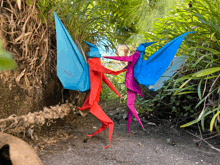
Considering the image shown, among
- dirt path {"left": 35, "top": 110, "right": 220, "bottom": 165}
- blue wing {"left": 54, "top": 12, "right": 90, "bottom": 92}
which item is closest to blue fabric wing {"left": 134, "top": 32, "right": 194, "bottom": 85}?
blue wing {"left": 54, "top": 12, "right": 90, "bottom": 92}

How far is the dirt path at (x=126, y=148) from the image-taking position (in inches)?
→ 39.1

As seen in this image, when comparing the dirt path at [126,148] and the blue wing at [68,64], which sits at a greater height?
the blue wing at [68,64]

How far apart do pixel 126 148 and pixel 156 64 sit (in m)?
0.51

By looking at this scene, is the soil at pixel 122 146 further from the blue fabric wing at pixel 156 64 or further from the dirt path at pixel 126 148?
the blue fabric wing at pixel 156 64

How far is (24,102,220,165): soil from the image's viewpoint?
1.00m

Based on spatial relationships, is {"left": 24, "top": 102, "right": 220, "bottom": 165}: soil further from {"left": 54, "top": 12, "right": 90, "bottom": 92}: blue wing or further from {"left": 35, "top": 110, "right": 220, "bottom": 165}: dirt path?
{"left": 54, "top": 12, "right": 90, "bottom": 92}: blue wing

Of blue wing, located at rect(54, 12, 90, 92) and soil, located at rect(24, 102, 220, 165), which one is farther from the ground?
blue wing, located at rect(54, 12, 90, 92)

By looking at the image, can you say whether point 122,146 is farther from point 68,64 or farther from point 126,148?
point 68,64

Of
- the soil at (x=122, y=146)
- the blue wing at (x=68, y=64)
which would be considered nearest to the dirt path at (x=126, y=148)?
the soil at (x=122, y=146)

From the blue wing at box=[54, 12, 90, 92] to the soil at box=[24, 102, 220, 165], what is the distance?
1.13ft

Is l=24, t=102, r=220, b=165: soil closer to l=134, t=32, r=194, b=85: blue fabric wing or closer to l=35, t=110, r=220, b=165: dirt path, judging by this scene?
l=35, t=110, r=220, b=165: dirt path

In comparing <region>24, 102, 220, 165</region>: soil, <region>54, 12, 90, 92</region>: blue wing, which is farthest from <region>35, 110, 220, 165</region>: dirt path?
<region>54, 12, 90, 92</region>: blue wing

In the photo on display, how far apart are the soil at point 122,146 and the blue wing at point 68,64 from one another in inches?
13.6

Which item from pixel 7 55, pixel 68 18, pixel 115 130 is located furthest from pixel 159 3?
pixel 7 55
